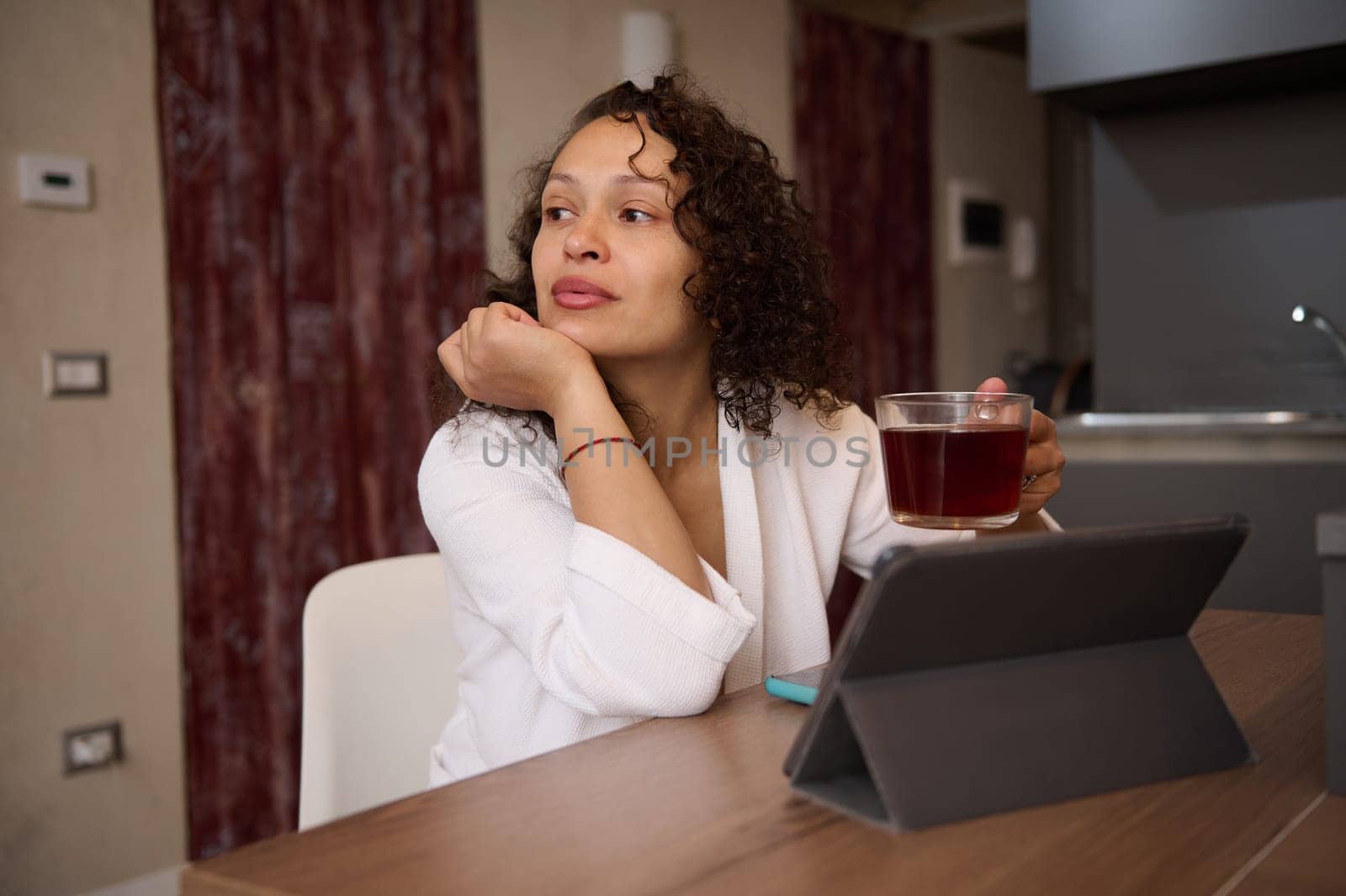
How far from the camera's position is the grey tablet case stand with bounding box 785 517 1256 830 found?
24.3 inches

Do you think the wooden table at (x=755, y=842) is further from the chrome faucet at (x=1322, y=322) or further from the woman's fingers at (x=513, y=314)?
the chrome faucet at (x=1322, y=322)

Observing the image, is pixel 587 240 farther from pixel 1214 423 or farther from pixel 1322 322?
pixel 1322 322

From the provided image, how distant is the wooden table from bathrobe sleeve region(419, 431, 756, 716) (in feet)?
0.51

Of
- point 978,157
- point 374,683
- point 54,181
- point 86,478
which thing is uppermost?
point 978,157

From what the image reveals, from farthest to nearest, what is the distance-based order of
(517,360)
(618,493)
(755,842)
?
(517,360), (618,493), (755,842)

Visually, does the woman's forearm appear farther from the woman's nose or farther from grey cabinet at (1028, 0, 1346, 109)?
grey cabinet at (1028, 0, 1346, 109)

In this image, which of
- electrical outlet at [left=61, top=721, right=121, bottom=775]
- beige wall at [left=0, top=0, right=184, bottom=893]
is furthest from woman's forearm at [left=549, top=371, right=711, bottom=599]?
electrical outlet at [left=61, top=721, right=121, bottom=775]

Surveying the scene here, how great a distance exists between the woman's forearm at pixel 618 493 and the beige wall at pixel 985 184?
13.8 ft

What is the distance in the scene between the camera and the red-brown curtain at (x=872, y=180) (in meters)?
4.55

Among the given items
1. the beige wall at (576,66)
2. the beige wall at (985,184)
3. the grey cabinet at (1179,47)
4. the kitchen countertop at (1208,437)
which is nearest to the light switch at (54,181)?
the beige wall at (576,66)

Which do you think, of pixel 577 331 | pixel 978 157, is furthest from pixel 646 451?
pixel 978 157

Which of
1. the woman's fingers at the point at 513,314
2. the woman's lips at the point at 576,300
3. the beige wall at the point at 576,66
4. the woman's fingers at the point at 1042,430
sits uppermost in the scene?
the beige wall at the point at 576,66

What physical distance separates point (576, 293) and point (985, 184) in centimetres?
450

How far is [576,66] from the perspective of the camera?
12.1ft
